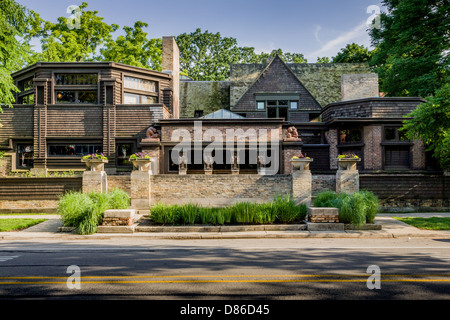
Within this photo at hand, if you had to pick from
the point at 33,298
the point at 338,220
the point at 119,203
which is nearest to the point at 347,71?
the point at 338,220

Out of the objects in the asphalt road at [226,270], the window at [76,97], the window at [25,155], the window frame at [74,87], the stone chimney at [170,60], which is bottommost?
the asphalt road at [226,270]

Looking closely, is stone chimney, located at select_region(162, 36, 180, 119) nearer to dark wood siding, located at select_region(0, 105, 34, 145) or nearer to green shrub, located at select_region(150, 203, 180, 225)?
dark wood siding, located at select_region(0, 105, 34, 145)

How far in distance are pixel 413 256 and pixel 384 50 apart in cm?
2948

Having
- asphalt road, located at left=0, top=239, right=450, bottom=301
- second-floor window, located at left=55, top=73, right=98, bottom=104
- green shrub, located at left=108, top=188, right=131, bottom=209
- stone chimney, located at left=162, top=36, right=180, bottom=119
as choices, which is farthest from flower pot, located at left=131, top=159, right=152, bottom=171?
stone chimney, located at left=162, top=36, right=180, bottom=119

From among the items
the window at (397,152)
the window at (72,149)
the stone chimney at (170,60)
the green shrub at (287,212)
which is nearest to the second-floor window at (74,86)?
the window at (72,149)

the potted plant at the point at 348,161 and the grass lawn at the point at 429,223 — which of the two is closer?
the grass lawn at the point at 429,223

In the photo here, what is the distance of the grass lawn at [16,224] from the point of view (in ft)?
41.9

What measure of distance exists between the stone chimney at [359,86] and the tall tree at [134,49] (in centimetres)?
2121

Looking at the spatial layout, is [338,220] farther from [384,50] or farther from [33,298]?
[384,50]

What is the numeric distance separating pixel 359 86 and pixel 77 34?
3088 cm

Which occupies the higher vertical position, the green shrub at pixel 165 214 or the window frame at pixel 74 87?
the window frame at pixel 74 87

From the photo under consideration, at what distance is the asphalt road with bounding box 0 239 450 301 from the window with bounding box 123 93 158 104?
59.6 ft

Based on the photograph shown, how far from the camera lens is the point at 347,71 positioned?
3359cm

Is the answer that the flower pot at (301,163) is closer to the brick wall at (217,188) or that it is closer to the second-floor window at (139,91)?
the brick wall at (217,188)
